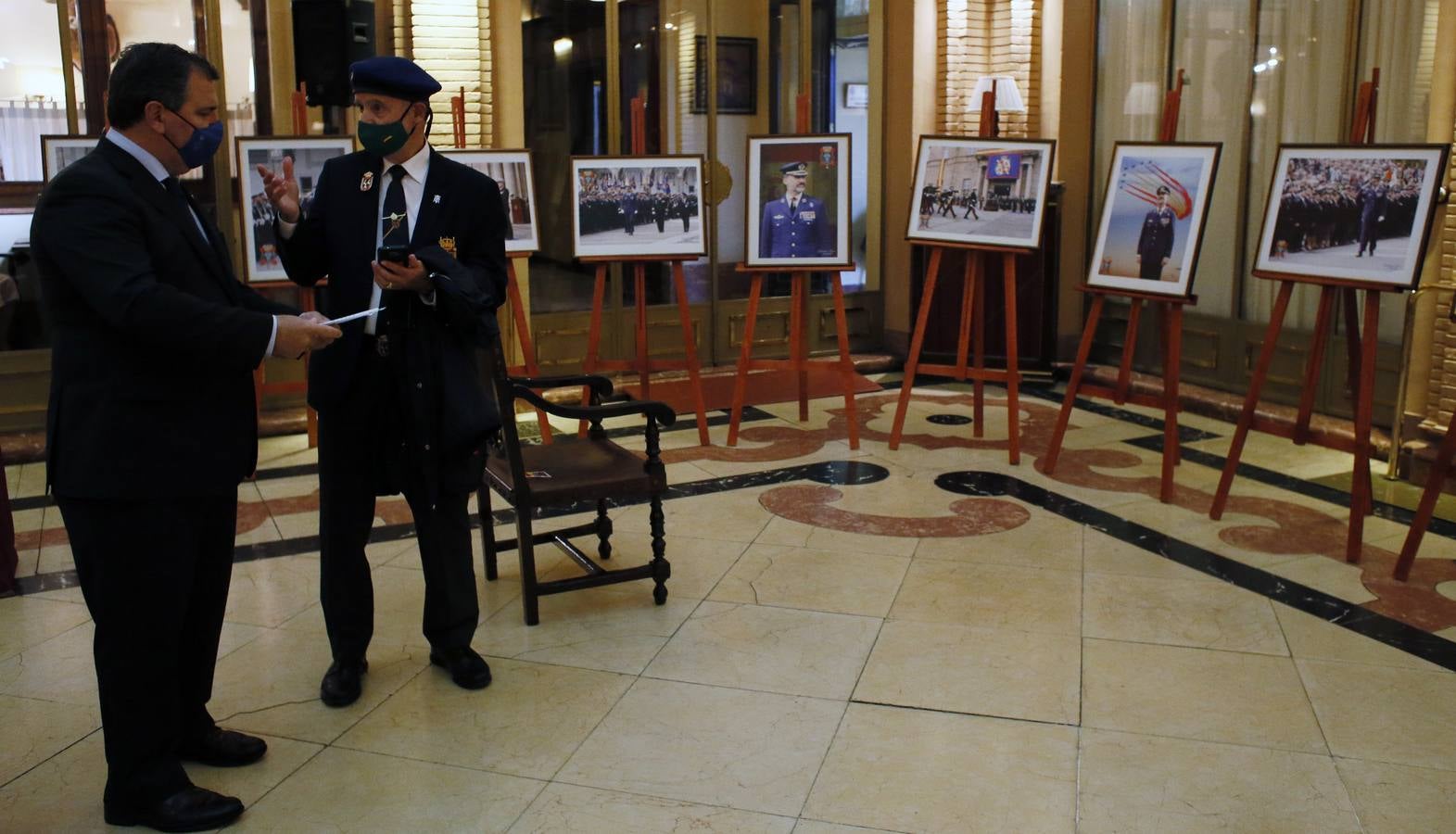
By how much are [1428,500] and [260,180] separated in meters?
4.86

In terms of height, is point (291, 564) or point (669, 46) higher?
point (669, 46)

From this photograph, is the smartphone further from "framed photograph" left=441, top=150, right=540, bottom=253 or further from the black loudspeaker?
the black loudspeaker

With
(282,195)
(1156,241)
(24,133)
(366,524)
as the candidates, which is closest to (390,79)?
(282,195)

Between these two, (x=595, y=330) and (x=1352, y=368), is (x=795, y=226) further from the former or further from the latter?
(x=1352, y=368)

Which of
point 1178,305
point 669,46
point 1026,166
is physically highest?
point 669,46

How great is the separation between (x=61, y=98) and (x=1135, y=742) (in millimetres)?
5636

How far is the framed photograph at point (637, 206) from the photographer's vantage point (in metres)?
6.14

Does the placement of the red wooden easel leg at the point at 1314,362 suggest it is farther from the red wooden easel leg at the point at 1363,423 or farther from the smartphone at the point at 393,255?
the smartphone at the point at 393,255

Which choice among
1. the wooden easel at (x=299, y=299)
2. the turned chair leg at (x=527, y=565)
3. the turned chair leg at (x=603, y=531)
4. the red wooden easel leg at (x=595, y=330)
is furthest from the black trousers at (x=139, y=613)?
the red wooden easel leg at (x=595, y=330)

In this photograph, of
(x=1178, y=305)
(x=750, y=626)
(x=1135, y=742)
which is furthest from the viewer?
(x=1178, y=305)

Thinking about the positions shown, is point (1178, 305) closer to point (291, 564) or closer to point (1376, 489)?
point (1376, 489)

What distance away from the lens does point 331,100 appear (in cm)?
631

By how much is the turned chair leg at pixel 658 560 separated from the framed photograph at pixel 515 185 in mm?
2364

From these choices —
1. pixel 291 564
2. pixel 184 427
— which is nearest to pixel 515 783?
pixel 184 427
